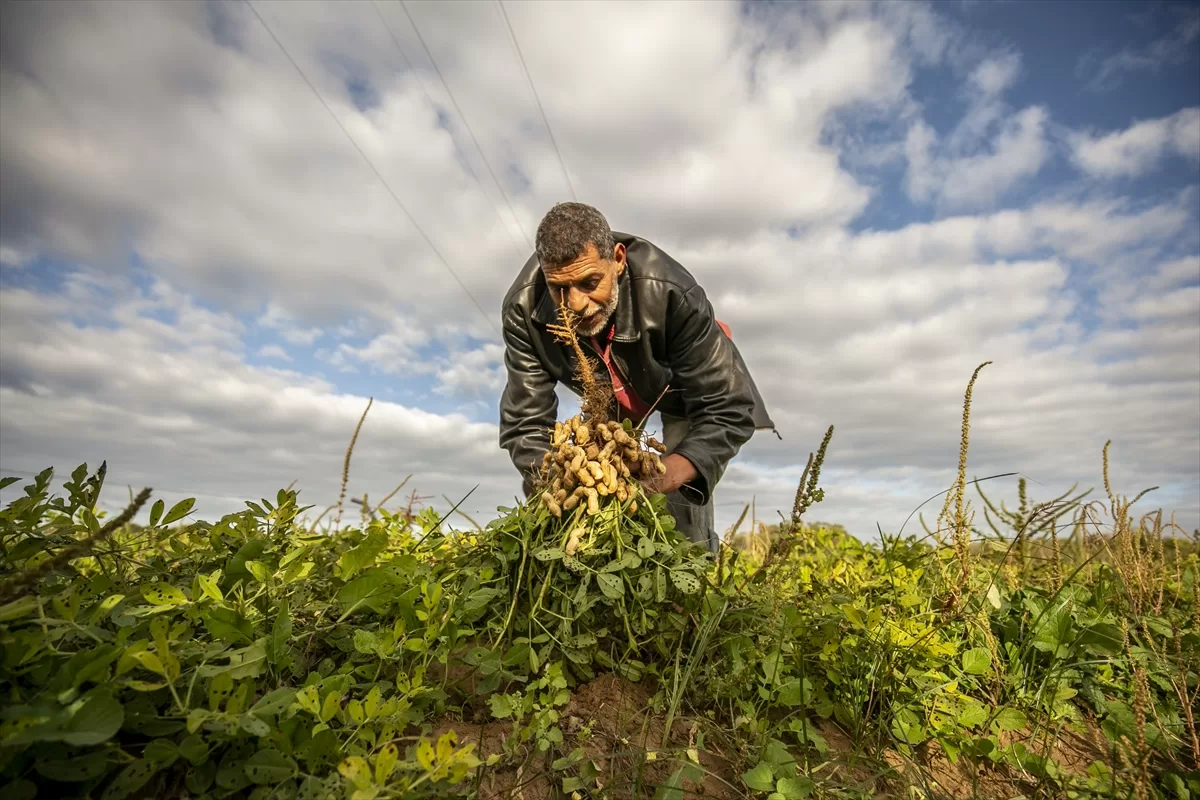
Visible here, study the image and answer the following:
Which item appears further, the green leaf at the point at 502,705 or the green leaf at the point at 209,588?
the green leaf at the point at 502,705

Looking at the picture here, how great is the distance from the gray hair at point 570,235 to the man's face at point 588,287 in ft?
0.12

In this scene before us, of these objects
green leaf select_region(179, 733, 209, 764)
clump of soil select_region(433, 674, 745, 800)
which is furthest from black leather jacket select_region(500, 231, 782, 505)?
green leaf select_region(179, 733, 209, 764)

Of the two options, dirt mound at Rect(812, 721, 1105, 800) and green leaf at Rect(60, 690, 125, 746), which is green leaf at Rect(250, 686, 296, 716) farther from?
dirt mound at Rect(812, 721, 1105, 800)

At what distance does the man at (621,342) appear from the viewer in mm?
3553

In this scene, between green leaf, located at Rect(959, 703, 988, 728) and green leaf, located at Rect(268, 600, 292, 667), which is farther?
green leaf, located at Rect(959, 703, 988, 728)

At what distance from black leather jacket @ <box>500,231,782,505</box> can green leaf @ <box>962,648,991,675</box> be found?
5.14 feet

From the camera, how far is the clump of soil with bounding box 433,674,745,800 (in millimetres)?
1686

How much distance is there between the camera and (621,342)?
12.8 feet

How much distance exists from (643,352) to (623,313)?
0.26 metres

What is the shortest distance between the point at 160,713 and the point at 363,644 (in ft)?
1.50

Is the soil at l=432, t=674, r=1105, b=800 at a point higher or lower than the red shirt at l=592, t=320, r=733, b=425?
lower

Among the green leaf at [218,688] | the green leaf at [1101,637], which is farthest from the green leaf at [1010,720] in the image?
the green leaf at [218,688]

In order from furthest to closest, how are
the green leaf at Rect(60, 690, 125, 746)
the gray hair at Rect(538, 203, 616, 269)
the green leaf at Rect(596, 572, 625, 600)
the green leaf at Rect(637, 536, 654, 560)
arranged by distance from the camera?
the gray hair at Rect(538, 203, 616, 269), the green leaf at Rect(637, 536, 654, 560), the green leaf at Rect(596, 572, 625, 600), the green leaf at Rect(60, 690, 125, 746)

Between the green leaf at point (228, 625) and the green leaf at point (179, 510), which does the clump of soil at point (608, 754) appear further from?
the green leaf at point (179, 510)
